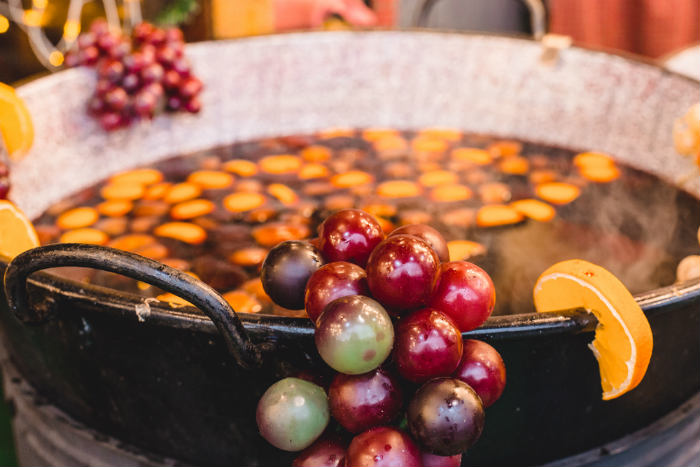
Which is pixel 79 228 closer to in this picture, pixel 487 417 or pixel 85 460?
pixel 85 460

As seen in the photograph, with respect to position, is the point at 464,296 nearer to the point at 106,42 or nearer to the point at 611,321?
the point at 611,321

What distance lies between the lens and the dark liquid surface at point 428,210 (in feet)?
4.16

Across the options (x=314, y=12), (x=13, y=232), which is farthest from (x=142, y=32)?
(x=314, y=12)

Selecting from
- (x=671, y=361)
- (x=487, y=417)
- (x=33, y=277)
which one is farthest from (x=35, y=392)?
(x=671, y=361)

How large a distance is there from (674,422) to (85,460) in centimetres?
86

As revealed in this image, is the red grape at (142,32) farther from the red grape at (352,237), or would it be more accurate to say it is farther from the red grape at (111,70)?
the red grape at (352,237)

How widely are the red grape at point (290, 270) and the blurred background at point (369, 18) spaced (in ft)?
6.83

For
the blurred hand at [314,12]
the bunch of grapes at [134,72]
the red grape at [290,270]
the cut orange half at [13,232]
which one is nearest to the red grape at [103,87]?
the bunch of grapes at [134,72]

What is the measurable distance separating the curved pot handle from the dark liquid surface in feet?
1.35

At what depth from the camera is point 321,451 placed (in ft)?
2.24

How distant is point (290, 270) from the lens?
2.51 feet

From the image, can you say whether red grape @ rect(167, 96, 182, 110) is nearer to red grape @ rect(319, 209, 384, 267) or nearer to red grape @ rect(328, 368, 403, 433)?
red grape @ rect(319, 209, 384, 267)

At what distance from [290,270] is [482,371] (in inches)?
9.3

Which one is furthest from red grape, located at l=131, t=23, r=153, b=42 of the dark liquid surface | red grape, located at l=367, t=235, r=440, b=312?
red grape, located at l=367, t=235, r=440, b=312
